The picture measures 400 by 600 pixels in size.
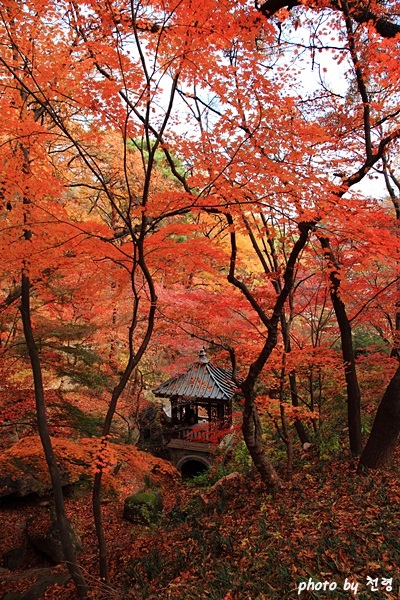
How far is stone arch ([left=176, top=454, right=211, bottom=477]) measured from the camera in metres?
14.4

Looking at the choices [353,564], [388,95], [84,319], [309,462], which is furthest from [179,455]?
[388,95]

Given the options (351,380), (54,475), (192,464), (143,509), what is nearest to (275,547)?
(54,475)

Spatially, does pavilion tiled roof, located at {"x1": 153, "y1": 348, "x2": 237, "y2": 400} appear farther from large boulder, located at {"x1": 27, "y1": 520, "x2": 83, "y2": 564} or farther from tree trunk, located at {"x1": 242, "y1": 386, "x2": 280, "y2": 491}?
tree trunk, located at {"x1": 242, "y1": 386, "x2": 280, "y2": 491}

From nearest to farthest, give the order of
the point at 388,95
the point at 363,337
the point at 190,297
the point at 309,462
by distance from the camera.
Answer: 1. the point at 388,95
2. the point at 309,462
3. the point at 190,297
4. the point at 363,337

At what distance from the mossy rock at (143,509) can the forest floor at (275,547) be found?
2251 millimetres

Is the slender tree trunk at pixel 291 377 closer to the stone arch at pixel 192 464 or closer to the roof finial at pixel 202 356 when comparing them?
the roof finial at pixel 202 356

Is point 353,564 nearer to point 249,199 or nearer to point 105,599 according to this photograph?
point 105,599

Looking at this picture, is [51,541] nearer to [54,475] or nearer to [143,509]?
[143,509]

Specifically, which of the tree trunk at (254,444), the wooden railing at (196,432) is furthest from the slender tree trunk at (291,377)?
the wooden railing at (196,432)

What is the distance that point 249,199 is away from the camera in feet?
15.0

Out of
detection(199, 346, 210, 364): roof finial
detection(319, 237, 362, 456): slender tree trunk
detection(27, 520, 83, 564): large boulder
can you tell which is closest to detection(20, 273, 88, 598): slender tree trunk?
detection(27, 520, 83, 564): large boulder

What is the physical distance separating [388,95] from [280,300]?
13.3 feet

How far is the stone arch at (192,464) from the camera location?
14375mm

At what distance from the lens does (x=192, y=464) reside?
15188mm
